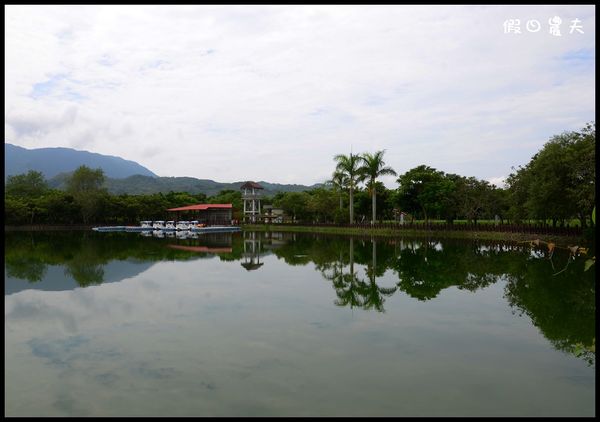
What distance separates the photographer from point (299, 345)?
8.26m

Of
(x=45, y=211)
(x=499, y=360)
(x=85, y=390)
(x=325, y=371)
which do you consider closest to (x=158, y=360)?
(x=85, y=390)

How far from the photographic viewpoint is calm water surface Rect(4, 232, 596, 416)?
19.5 feet

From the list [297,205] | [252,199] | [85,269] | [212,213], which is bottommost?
[85,269]

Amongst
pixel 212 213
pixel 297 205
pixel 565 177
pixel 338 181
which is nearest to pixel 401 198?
pixel 338 181

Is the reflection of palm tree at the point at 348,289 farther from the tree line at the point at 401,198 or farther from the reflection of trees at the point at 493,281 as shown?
the tree line at the point at 401,198

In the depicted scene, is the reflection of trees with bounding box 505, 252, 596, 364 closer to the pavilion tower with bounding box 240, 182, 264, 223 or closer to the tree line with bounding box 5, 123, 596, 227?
the tree line with bounding box 5, 123, 596, 227

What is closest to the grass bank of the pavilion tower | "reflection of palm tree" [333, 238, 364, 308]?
the pavilion tower

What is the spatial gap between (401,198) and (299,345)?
37494mm

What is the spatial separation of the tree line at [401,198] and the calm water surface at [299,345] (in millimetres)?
12342

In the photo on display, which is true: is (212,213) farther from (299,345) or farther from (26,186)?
(299,345)

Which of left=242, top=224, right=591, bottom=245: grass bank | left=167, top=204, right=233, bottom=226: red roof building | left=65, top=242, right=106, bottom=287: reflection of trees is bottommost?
left=65, top=242, right=106, bottom=287: reflection of trees

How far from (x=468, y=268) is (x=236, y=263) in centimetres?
1040

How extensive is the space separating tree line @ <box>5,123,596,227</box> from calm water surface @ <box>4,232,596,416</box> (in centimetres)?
1234

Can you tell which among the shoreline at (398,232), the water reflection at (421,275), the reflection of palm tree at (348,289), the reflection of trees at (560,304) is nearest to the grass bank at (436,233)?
the shoreline at (398,232)
